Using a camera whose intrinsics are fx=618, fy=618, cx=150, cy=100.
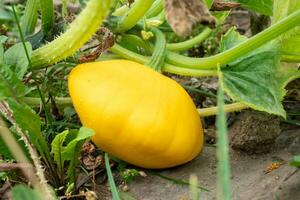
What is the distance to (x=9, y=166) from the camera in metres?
1.41

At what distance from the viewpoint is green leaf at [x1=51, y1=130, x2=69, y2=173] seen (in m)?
1.42

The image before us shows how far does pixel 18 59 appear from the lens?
1.56 m

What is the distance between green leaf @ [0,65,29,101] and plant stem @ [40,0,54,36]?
0.31 meters

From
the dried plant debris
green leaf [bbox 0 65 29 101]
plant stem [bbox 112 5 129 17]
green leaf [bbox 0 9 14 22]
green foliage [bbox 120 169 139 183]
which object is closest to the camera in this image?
the dried plant debris

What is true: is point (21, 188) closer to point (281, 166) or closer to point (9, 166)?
point (9, 166)

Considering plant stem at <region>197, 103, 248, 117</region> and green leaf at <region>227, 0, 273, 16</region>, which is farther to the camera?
green leaf at <region>227, 0, 273, 16</region>

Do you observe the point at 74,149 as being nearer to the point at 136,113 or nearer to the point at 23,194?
the point at 136,113

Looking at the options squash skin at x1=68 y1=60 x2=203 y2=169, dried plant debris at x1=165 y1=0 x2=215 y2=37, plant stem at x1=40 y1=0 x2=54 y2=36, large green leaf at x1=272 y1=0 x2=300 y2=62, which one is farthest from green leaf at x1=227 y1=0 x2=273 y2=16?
dried plant debris at x1=165 y1=0 x2=215 y2=37

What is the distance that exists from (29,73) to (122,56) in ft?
0.88

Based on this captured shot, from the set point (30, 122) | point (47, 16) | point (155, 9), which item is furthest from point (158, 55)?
point (30, 122)

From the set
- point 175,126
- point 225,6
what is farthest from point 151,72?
point 225,6

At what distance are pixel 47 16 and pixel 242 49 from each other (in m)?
0.58

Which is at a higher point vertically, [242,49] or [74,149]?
[242,49]

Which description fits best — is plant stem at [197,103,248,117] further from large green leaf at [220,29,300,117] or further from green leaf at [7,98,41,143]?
green leaf at [7,98,41,143]
